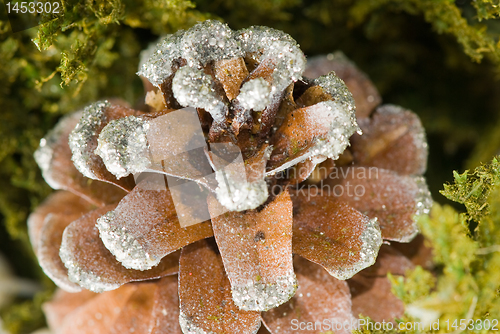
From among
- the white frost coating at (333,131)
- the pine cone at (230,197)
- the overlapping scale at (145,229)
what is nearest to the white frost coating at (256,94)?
the pine cone at (230,197)

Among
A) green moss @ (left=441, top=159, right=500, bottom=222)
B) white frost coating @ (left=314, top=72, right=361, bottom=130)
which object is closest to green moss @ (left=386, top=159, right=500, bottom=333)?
green moss @ (left=441, top=159, right=500, bottom=222)

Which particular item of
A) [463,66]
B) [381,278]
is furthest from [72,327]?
[463,66]

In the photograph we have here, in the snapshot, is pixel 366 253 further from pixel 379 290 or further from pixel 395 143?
pixel 395 143

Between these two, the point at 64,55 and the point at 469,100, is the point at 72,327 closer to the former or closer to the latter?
the point at 64,55

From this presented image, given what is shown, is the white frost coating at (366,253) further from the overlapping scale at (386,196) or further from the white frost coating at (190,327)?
the white frost coating at (190,327)

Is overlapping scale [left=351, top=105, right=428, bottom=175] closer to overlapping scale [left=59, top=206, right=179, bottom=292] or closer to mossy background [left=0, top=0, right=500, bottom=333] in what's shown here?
mossy background [left=0, top=0, right=500, bottom=333]
